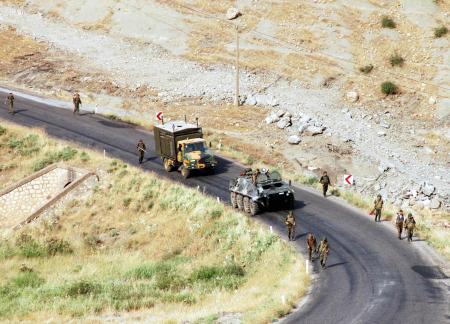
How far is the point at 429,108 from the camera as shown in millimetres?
58188

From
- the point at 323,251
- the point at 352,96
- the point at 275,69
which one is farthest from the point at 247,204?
the point at 275,69

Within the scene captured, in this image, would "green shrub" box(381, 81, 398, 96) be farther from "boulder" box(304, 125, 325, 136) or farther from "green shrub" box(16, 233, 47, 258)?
"green shrub" box(16, 233, 47, 258)

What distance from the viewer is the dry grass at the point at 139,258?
28.6 metres

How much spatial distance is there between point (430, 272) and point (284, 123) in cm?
2735

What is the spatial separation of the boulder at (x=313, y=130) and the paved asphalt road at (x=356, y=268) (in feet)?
32.6

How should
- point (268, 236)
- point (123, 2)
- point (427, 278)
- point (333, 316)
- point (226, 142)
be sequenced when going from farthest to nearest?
point (123, 2), point (226, 142), point (268, 236), point (427, 278), point (333, 316)

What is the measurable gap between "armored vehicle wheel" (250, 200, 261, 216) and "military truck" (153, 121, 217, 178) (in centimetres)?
665

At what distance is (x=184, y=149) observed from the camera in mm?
42500

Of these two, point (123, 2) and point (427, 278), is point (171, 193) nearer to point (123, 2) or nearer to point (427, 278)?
point (427, 278)

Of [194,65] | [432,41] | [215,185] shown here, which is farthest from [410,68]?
[215,185]

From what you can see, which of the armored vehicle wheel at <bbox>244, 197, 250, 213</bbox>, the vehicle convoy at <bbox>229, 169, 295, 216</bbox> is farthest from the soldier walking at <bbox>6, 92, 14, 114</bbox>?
the armored vehicle wheel at <bbox>244, 197, 250, 213</bbox>

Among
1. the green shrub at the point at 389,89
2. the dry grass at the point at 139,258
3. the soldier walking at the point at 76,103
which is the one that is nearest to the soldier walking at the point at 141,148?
the dry grass at the point at 139,258

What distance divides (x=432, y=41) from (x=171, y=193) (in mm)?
34575

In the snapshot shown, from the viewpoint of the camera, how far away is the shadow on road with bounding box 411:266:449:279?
96.6 feet
